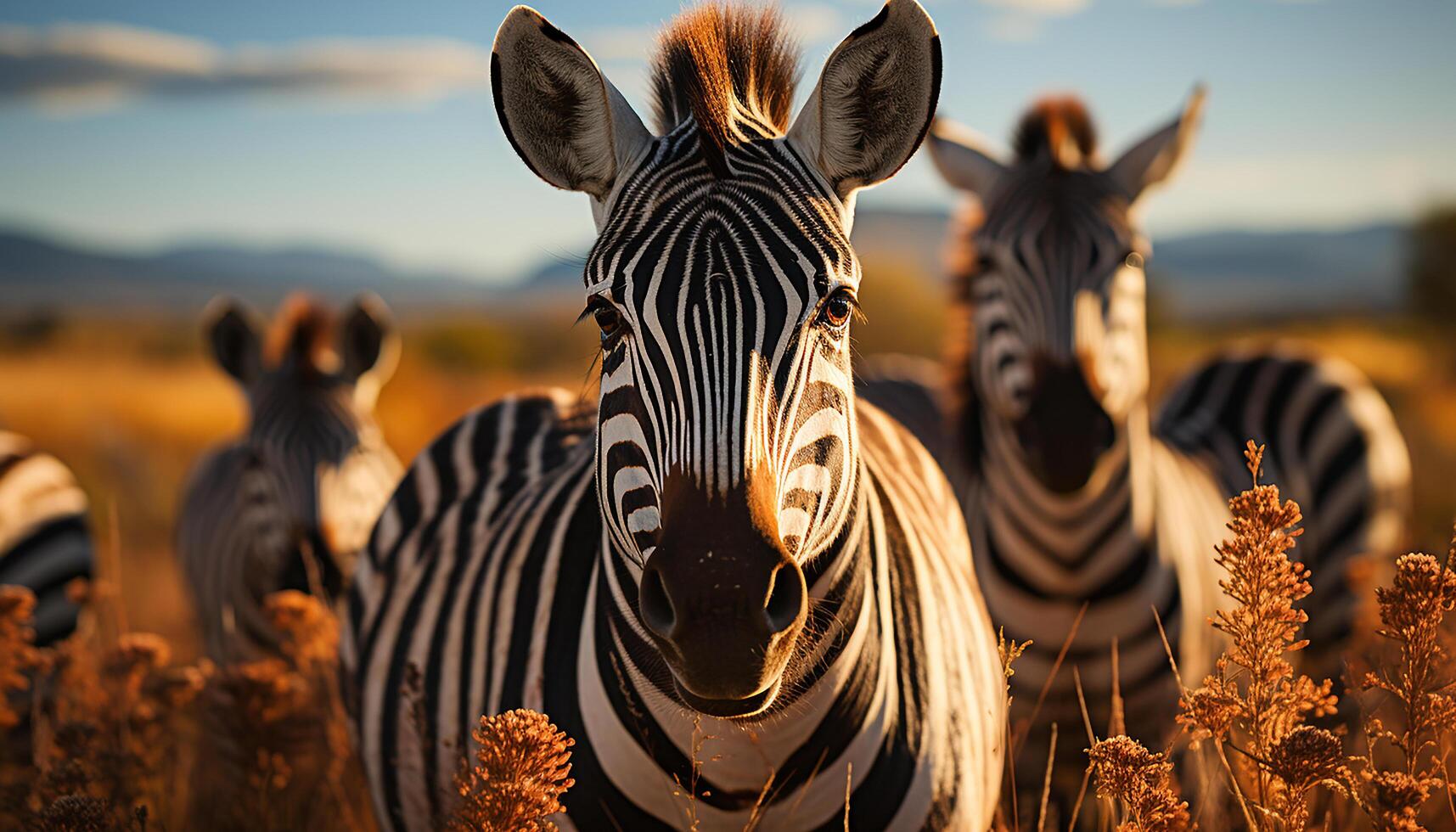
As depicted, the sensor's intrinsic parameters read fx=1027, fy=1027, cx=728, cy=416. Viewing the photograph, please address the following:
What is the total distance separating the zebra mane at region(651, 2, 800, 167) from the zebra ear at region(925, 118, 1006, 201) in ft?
8.97

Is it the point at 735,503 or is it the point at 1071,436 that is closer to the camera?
the point at 735,503

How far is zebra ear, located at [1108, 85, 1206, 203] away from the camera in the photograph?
15.9 feet

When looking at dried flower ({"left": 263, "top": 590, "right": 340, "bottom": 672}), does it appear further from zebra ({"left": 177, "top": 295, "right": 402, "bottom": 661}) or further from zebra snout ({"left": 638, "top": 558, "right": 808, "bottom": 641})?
zebra snout ({"left": 638, "top": 558, "right": 808, "bottom": 641})

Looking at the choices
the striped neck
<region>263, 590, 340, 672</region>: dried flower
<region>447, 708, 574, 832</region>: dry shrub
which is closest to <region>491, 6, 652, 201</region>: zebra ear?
<region>447, 708, 574, 832</region>: dry shrub

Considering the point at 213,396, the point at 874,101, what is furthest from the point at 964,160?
the point at 213,396

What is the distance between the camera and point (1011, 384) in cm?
464

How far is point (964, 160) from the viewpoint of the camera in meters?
5.30

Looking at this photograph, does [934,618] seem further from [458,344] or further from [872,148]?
[458,344]

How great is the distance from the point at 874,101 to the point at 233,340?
18.6 ft

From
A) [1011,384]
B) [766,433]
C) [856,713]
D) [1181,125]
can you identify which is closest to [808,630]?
[856,713]

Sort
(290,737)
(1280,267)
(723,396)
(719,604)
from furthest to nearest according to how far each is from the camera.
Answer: (1280,267) < (290,737) < (723,396) < (719,604)

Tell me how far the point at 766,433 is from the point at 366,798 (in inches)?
122

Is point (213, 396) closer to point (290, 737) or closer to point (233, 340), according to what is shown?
point (233, 340)

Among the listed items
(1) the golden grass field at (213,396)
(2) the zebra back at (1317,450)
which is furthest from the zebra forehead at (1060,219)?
(2) the zebra back at (1317,450)
